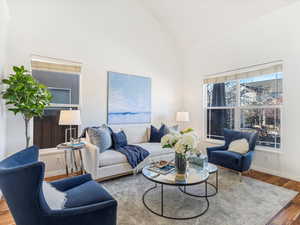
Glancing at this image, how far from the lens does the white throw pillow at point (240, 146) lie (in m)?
3.32

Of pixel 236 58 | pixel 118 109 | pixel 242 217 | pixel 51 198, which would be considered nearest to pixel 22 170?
pixel 51 198

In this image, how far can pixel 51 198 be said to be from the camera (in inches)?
53.1

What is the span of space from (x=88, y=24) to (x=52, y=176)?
321 cm

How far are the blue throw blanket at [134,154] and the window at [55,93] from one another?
1190 millimetres

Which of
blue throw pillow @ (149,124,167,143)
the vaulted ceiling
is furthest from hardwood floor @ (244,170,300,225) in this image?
the vaulted ceiling

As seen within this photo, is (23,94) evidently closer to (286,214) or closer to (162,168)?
(162,168)

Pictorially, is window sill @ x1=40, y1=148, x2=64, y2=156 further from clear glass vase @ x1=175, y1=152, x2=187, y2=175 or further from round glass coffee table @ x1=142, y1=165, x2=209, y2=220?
clear glass vase @ x1=175, y1=152, x2=187, y2=175

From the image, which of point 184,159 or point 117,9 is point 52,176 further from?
point 117,9

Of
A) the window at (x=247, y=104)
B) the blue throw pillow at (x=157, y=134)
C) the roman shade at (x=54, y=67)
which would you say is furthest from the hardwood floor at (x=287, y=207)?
the roman shade at (x=54, y=67)

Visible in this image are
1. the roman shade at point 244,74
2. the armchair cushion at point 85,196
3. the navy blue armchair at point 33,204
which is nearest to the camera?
the navy blue armchair at point 33,204

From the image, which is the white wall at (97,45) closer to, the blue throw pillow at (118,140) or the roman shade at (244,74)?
the blue throw pillow at (118,140)

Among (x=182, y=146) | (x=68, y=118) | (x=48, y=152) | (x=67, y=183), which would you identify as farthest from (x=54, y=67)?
(x=182, y=146)

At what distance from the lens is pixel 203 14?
4.15m

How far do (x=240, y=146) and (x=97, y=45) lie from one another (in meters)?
3.72
